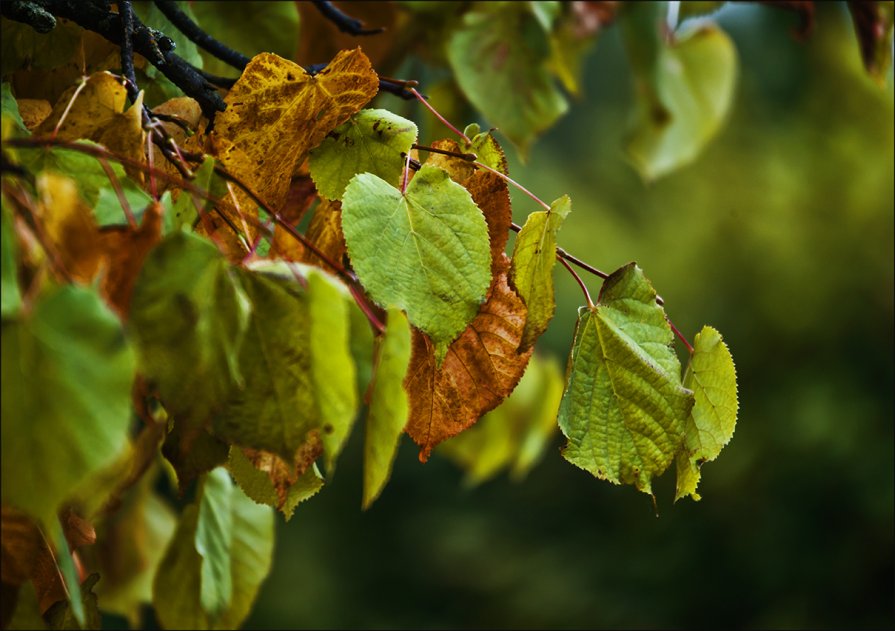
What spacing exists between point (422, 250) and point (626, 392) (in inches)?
5.2

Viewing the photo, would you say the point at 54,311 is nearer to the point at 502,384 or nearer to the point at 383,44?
the point at 502,384

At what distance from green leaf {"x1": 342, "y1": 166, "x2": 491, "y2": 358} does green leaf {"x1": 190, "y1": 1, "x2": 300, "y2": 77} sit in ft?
1.07

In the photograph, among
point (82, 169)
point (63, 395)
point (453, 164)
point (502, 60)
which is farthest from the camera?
point (502, 60)

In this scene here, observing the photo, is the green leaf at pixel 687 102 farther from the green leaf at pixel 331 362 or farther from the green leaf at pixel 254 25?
the green leaf at pixel 331 362

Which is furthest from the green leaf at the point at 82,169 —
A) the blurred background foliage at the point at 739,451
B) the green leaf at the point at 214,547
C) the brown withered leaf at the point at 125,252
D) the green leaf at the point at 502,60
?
the blurred background foliage at the point at 739,451

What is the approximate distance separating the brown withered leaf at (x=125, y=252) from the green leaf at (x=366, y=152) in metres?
0.15

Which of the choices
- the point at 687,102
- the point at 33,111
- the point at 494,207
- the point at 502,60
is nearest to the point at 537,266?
the point at 494,207

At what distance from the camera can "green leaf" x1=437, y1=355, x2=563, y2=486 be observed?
128 cm

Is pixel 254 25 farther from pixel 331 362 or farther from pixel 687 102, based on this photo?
pixel 687 102

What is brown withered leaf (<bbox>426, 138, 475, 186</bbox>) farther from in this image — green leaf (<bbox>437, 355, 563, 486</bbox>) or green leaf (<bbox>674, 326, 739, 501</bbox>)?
green leaf (<bbox>437, 355, 563, 486</bbox>)

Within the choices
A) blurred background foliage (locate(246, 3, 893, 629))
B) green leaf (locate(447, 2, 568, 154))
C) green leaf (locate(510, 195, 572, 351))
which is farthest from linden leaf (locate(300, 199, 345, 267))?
blurred background foliage (locate(246, 3, 893, 629))

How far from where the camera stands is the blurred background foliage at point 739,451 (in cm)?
412

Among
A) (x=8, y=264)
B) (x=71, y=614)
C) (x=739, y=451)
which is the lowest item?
(x=739, y=451)

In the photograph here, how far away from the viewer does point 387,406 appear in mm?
388
